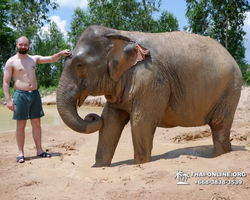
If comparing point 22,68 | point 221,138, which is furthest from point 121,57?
point 221,138

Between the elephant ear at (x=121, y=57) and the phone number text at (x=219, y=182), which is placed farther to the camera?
the elephant ear at (x=121, y=57)

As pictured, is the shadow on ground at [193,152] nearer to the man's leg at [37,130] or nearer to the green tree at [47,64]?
the man's leg at [37,130]

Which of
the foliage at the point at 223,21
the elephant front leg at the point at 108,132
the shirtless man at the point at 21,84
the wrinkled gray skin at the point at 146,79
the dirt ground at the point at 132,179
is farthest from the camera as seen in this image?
the foliage at the point at 223,21

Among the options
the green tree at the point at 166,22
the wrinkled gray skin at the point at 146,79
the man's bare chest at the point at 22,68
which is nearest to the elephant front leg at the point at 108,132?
the wrinkled gray skin at the point at 146,79

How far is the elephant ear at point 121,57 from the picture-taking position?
4828 mm

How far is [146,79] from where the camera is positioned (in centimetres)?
473

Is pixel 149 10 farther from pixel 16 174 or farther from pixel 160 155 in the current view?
pixel 16 174

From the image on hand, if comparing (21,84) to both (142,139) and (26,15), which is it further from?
(26,15)

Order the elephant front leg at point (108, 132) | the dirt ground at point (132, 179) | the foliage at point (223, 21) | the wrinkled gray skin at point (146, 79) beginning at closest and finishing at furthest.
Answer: the dirt ground at point (132, 179), the wrinkled gray skin at point (146, 79), the elephant front leg at point (108, 132), the foliage at point (223, 21)

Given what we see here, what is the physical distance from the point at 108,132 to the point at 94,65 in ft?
4.05

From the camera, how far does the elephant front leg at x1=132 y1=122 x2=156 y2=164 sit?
15.9ft

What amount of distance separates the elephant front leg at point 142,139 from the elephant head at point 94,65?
2.38 ft

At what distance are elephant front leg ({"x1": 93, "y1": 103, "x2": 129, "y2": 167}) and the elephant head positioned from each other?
2.19 feet

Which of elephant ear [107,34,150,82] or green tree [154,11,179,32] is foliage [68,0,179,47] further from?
elephant ear [107,34,150,82]
